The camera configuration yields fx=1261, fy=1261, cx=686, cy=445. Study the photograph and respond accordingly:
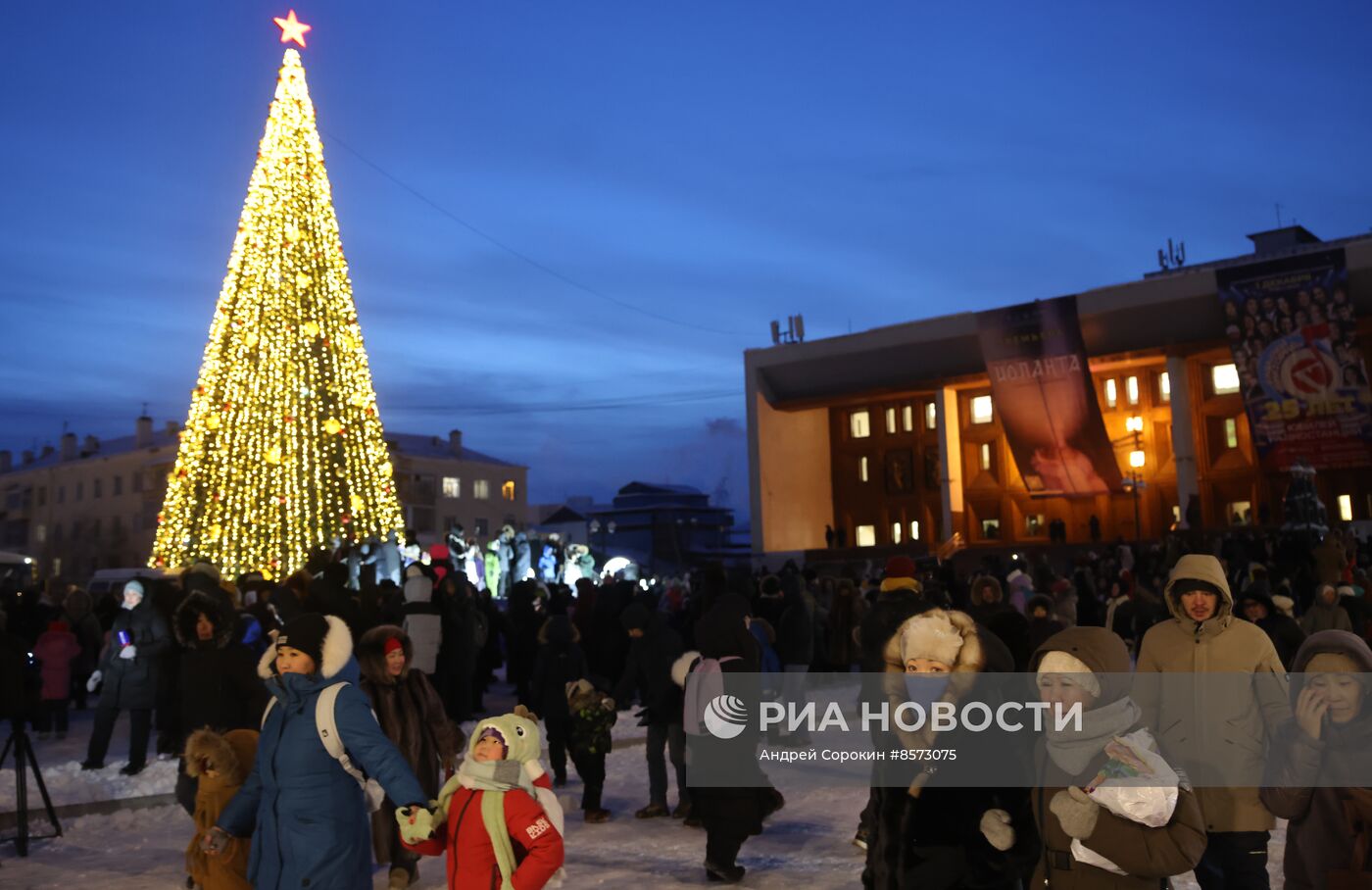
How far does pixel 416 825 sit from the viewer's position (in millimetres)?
4234

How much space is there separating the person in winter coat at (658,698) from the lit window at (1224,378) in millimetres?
35562

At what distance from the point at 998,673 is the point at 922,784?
0.60 metres

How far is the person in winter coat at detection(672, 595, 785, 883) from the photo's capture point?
6824mm

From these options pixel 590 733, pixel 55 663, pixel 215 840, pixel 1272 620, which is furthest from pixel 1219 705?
pixel 55 663

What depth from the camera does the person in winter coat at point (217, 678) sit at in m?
7.19

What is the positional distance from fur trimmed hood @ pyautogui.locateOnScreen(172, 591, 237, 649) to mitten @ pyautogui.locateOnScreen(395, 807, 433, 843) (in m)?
3.58

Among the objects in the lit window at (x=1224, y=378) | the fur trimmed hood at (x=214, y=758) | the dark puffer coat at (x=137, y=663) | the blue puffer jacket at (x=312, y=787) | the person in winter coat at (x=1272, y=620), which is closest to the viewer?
the blue puffer jacket at (x=312, y=787)

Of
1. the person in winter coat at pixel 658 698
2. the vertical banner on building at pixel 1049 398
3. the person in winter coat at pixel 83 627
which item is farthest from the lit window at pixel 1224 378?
the person in winter coat at pixel 658 698

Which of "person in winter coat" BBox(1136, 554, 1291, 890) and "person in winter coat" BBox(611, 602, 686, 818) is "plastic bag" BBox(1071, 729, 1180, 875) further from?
"person in winter coat" BBox(611, 602, 686, 818)

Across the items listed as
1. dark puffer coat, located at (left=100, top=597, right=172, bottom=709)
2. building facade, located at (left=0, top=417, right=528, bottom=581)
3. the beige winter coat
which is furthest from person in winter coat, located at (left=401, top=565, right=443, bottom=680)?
building facade, located at (left=0, top=417, right=528, bottom=581)

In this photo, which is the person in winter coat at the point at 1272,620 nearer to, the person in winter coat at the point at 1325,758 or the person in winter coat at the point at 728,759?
the person in winter coat at the point at 728,759

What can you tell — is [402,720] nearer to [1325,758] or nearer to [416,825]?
[416,825]

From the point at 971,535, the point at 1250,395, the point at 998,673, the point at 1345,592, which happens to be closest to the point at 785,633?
the point at 1345,592

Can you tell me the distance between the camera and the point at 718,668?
744 centimetres
